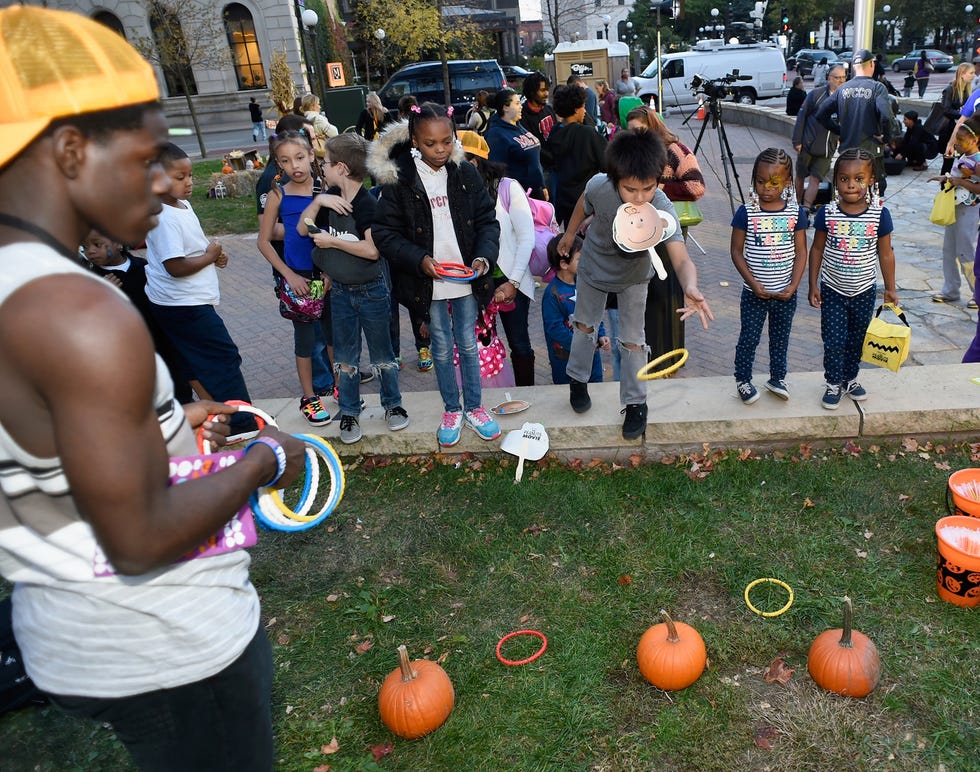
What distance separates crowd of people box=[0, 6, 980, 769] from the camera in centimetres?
117

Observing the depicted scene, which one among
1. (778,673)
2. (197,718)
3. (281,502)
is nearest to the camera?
(197,718)

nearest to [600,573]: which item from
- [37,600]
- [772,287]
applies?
[772,287]

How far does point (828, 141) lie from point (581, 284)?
24.5 feet

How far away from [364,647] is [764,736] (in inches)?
68.8

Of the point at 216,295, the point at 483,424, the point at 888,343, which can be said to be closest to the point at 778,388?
the point at 888,343

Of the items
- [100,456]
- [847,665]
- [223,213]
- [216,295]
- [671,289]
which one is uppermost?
[100,456]

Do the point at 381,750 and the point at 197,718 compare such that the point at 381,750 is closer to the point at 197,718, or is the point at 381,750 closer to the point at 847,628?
the point at 197,718

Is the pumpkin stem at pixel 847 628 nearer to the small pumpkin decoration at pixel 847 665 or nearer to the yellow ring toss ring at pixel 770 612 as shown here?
the small pumpkin decoration at pixel 847 665

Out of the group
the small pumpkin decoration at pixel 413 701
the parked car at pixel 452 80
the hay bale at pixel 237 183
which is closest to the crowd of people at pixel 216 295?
the small pumpkin decoration at pixel 413 701

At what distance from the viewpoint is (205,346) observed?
14.7 ft

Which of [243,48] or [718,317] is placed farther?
[243,48]

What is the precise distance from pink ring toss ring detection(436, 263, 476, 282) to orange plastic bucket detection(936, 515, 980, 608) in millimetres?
2687

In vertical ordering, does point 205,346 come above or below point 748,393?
above

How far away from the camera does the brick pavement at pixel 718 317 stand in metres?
6.01
